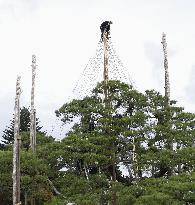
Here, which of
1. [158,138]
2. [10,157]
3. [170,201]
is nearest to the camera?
[170,201]

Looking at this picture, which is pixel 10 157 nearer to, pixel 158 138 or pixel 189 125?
pixel 158 138

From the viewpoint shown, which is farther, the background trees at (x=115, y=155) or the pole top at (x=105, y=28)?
the pole top at (x=105, y=28)

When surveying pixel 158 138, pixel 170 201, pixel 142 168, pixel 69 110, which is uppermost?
pixel 69 110

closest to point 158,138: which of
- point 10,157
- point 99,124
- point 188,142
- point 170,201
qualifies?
point 188,142

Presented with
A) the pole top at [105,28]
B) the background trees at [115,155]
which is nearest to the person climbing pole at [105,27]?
the pole top at [105,28]

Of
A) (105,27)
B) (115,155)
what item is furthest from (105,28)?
(115,155)

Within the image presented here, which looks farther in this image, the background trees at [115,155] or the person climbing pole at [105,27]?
the person climbing pole at [105,27]

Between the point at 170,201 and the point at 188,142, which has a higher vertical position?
the point at 188,142

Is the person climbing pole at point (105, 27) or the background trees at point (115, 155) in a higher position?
the person climbing pole at point (105, 27)

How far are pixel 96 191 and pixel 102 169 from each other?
175cm

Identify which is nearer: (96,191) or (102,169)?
(96,191)

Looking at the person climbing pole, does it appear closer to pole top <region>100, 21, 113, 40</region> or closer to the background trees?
pole top <region>100, 21, 113, 40</region>

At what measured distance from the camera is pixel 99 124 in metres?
19.0

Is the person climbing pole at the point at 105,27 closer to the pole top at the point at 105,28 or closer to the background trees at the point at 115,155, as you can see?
the pole top at the point at 105,28
